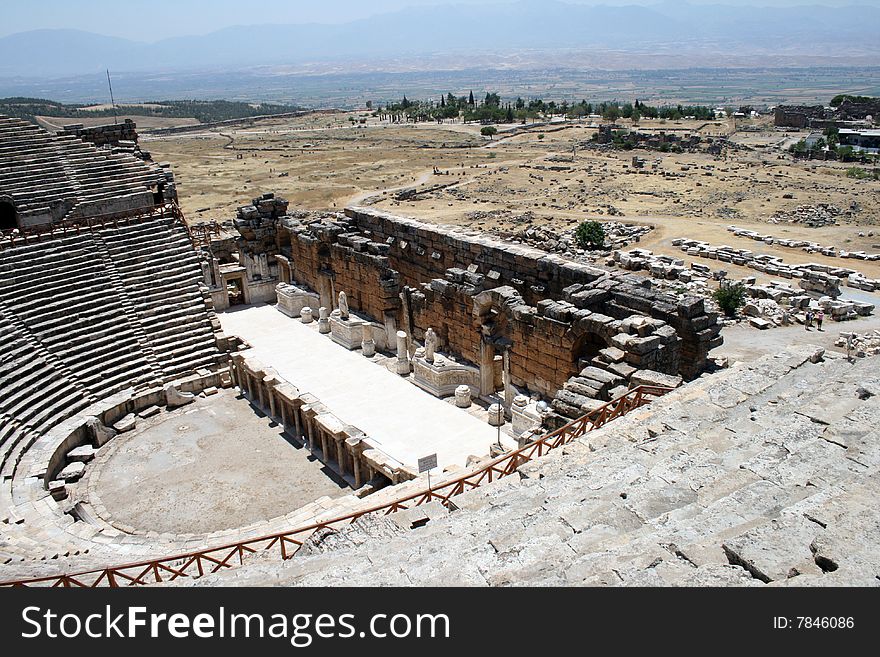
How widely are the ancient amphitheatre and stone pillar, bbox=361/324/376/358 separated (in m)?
0.08

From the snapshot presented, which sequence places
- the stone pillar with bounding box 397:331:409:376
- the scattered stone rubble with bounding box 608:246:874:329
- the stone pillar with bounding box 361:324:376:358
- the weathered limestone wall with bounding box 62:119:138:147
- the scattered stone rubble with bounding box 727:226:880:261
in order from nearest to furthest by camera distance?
the stone pillar with bounding box 397:331:409:376 < the stone pillar with bounding box 361:324:376:358 < the scattered stone rubble with bounding box 608:246:874:329 < the weathered limestone wall with bounding box 62:119:138:147 < the scattered stone rubble with bounding box 727:226:880:261

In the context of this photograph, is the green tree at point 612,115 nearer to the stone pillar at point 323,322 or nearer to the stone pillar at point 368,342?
the stone pillar at point 323,322

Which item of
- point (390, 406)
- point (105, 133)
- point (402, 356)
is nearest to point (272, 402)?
point (390, 406)

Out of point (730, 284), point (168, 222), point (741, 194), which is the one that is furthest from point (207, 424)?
point (741, 194)

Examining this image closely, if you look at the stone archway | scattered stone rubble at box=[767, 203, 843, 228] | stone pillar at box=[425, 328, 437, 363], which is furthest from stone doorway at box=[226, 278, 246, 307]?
scattered stone rubble at box=[767, 203, 843, 228]

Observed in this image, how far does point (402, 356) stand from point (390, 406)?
2.56 metres

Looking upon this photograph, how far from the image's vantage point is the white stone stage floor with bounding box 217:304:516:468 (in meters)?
17.0

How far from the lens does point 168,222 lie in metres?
25.0

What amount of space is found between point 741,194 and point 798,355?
137ft

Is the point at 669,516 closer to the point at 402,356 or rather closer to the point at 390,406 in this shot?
the point at 390,406

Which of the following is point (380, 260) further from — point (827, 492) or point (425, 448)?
point (827, 492)

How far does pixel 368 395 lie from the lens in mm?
19859

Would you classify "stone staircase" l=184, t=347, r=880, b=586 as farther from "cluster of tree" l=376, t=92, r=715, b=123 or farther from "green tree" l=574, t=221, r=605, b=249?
"cluster of tree" l=376, t=92, r=715, b=123

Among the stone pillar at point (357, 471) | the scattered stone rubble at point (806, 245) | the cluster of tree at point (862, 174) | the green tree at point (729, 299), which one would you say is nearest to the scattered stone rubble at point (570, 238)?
the scattered stone rubble at point (806, 245)
